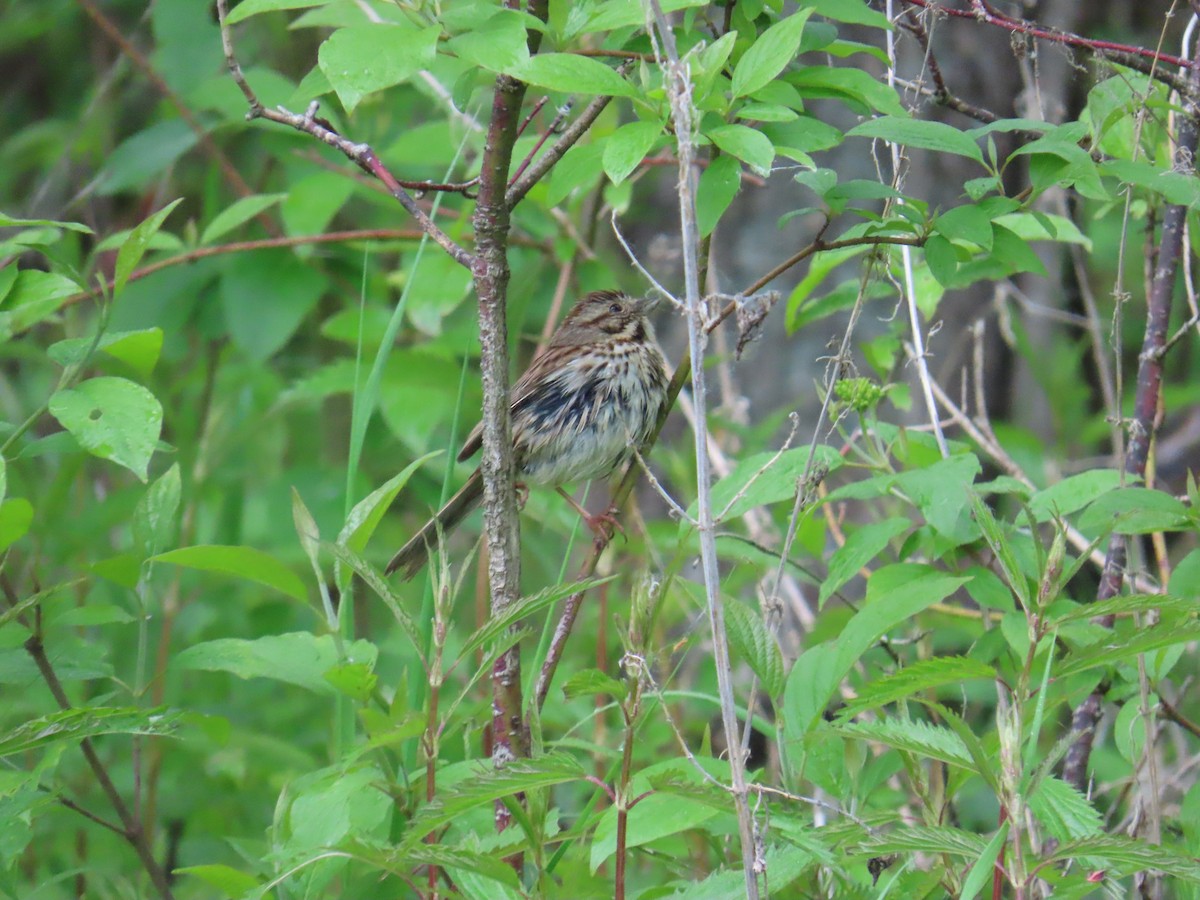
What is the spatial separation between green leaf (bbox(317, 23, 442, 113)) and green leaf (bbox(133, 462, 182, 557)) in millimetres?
795

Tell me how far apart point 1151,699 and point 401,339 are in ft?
10.3

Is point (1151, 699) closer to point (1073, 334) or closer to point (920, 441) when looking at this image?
point (920, 441)

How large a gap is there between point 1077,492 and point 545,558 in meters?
2.02

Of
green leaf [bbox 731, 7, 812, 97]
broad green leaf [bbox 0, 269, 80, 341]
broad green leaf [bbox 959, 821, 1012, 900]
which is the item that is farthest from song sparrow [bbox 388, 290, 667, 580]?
broad green leaf [bbox 959, 821, 1012, 900]

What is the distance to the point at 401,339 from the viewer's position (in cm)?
459

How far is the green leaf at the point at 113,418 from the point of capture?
1831mm

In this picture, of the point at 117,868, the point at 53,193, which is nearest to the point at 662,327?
the point at 53,193

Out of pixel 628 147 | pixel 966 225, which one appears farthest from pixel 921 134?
pixel 628 147

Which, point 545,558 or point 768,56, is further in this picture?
point 545,558

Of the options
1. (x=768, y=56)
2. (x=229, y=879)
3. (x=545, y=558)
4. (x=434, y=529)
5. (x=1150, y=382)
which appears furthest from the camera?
(x=545, y=558)

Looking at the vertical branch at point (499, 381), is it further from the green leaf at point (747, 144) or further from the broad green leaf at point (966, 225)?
the broad green leaf at point (966, 225)

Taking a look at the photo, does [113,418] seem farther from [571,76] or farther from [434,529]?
[434,529]

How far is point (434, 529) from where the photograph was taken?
117 inches

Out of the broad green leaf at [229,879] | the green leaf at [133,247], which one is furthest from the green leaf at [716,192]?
the broad green leaf at [229,879]
